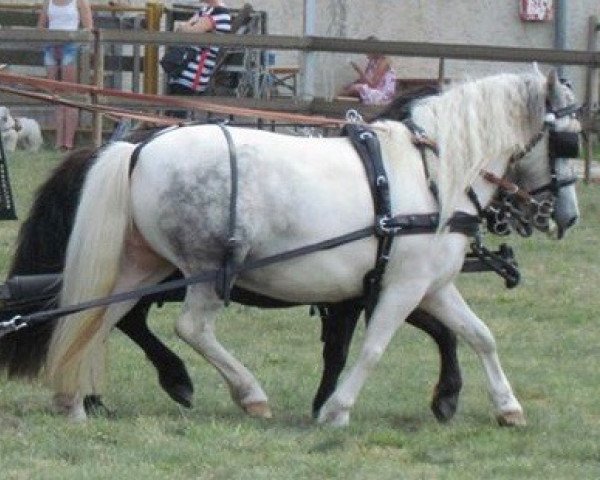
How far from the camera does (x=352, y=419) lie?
326 inches

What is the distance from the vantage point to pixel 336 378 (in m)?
8.48

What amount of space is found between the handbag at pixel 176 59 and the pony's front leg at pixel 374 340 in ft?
29.6

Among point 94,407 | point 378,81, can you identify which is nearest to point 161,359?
point 94,407

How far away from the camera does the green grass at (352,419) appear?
7.01m

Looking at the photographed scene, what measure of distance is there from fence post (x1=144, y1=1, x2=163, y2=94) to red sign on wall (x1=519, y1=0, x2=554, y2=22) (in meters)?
5.54

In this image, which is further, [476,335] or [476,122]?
[476,335]

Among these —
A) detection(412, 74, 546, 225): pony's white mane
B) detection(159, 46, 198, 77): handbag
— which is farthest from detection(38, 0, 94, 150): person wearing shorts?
detection(412, 74, 546, 225): pony's white mane

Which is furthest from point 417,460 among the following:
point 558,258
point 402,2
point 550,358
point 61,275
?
point 402,2

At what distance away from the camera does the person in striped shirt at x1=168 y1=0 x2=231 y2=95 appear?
659 inches

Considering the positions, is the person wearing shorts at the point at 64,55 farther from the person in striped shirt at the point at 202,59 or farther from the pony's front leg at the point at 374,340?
the pony's front leg at the point at 374,340

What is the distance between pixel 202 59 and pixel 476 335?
901 cm

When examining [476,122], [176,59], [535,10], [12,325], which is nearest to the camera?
[12,325]

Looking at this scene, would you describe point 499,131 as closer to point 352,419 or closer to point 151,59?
point 352,419

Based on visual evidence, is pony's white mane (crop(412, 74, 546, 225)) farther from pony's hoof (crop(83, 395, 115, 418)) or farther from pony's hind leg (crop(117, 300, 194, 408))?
pony's hoof (crop(83, 395, 115, 418))
